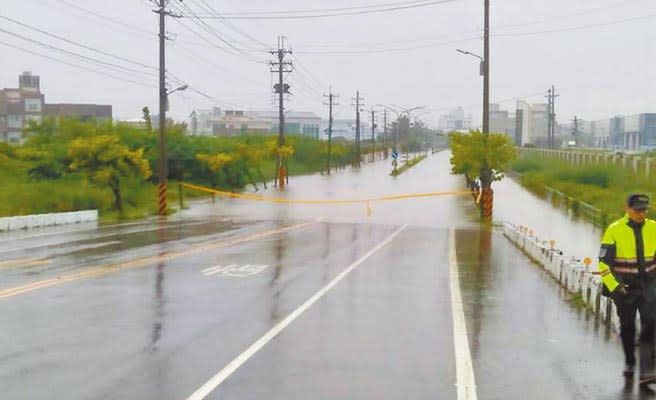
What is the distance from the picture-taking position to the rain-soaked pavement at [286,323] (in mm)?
8562

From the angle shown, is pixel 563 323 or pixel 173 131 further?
pixel 173 131

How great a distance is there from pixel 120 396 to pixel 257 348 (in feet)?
8.07

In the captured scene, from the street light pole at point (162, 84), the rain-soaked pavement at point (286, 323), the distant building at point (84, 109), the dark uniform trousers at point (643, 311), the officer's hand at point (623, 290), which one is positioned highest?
the distant building at point (84, 109)

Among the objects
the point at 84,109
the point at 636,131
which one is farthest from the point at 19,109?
the point at 636,131

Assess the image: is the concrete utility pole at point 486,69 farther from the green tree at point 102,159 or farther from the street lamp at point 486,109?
the green tree at point 102,159

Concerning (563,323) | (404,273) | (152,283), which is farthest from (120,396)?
(404,273)

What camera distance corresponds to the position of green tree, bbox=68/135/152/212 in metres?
38.4

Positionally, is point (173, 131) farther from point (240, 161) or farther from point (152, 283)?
point (152, 283)

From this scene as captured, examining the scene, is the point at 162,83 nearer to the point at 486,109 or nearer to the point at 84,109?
the point at 486,109

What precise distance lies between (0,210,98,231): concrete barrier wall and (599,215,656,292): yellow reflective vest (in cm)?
2450

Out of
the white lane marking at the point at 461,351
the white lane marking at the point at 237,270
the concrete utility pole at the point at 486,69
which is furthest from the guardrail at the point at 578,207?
the white lane marking at the point at 461,351

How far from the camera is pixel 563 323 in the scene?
12344 mm

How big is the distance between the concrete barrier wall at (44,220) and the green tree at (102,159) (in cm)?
298

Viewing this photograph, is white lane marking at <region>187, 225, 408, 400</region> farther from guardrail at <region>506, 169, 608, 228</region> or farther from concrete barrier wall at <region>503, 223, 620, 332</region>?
guardrail at <region>506, 169, 608, 228</region>
